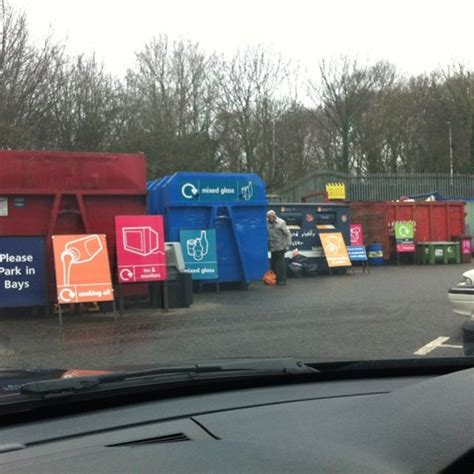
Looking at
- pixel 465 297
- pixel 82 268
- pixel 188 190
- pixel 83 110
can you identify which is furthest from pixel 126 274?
pixel 83 110

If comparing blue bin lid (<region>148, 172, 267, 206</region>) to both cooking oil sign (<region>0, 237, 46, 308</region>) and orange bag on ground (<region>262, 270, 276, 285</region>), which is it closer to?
orange bag on ground (<region>262, 270, 276, 285</region>)

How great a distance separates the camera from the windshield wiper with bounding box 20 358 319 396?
2.24 meters

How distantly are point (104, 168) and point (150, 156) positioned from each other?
1737 centimetres

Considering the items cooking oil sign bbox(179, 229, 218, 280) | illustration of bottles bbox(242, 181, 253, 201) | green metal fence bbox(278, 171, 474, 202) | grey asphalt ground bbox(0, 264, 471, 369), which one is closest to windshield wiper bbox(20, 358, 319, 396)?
grey asphalt ground bbox(0, 264, 471, 369)

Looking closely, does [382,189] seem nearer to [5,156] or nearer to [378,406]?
[5,156]

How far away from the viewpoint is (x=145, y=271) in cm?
1012

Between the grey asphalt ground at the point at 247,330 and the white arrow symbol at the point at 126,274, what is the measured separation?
60 cm

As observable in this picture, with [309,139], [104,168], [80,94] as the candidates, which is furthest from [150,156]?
→ [104,168]

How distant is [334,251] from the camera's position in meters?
16.9

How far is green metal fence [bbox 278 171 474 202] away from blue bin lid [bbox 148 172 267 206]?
50.0 ft

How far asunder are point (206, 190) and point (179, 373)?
1033 centimetres

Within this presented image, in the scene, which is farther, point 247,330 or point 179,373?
point 247,330

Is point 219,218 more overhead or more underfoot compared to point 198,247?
more overhead

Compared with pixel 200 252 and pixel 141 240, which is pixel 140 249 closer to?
pixel 141 240
